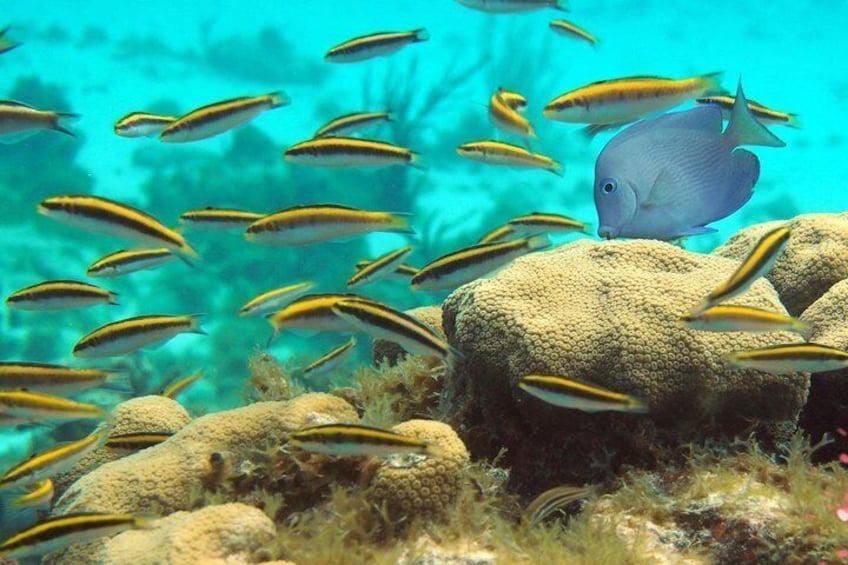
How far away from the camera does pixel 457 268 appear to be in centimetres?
360

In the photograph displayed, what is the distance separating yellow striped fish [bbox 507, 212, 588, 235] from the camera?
523 centimetres

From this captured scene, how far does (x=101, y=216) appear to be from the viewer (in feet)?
13.3

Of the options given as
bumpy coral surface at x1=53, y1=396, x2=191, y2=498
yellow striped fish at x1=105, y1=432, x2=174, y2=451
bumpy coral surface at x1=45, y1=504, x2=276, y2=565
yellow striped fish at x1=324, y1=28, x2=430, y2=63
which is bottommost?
bumpy coral surface at x1=53, y1=396, x2=191, y2=498

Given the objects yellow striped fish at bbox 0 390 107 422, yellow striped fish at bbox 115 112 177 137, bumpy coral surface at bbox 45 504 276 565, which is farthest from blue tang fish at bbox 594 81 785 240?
yellow striped fish at bbox 115 112 177 137

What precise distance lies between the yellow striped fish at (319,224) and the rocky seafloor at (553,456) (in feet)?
2.62

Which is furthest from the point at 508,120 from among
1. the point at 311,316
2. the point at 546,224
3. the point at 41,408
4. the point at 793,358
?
the point at 41,408

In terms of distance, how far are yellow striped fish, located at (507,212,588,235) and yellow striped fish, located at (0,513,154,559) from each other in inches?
142

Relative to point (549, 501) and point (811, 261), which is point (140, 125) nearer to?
point (549, 501)

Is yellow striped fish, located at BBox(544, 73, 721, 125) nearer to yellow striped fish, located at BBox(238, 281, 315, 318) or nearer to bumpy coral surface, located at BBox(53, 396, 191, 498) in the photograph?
yellow striped fish, located at BBox(238, 281, 315, 318)

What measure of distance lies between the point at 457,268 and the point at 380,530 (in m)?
1.48

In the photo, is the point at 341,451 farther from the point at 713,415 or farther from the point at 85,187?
the point at 85,187

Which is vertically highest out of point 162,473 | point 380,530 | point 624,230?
point 624,230

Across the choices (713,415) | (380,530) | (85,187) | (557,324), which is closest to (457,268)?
(557,324)

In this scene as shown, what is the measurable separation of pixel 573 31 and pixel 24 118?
499 centimetres
